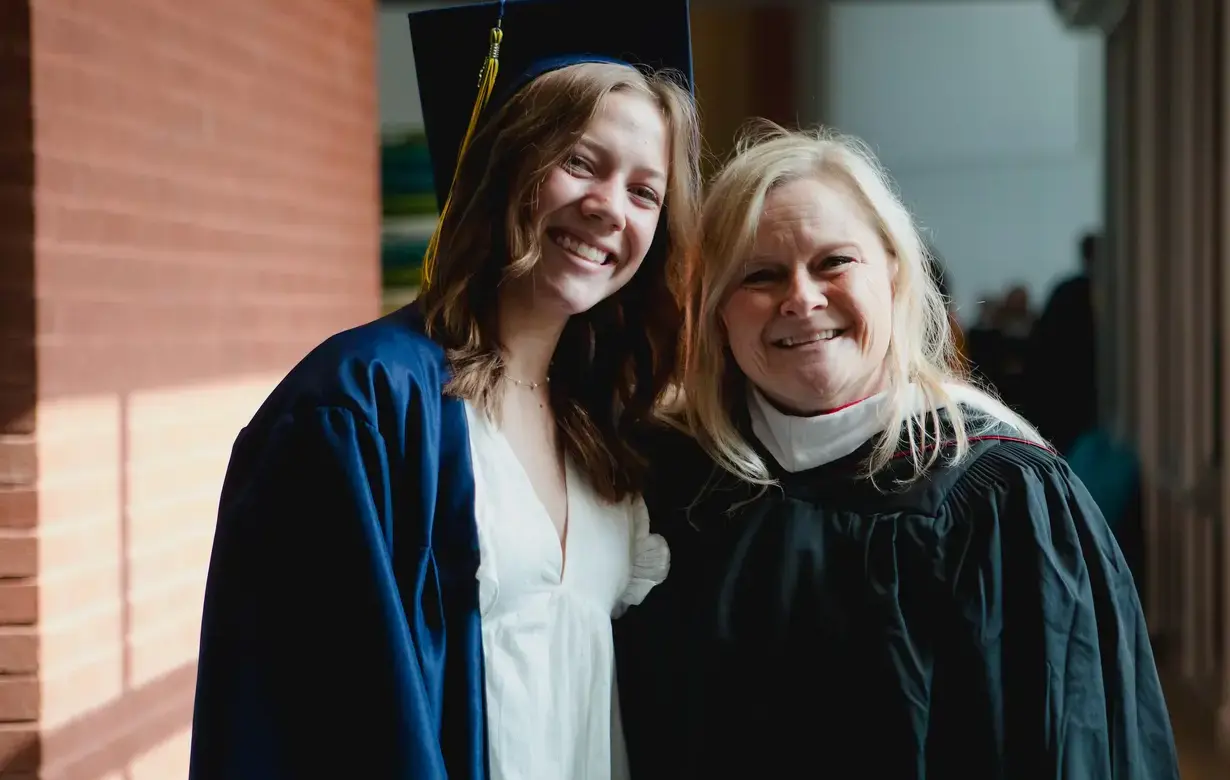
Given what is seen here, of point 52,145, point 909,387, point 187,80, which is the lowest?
point 909,387

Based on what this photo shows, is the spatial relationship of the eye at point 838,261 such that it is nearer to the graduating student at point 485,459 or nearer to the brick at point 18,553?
the graduating student at point 485,459

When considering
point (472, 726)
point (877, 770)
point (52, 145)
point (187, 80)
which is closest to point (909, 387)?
point (877, 770)

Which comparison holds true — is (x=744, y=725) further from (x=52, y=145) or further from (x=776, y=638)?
(x=52, y=145)

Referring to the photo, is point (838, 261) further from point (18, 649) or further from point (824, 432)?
→ point (18, 649)

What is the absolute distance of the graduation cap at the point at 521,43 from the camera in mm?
1580

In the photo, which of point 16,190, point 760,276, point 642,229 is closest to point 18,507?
point 16,190

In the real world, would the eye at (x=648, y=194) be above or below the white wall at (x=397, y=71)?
below

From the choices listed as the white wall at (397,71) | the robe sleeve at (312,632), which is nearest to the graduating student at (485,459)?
the robe sleeve at (312,632)

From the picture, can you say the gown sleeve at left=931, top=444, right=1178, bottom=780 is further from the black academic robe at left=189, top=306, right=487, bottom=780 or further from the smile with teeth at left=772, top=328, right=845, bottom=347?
the black academic robe at left=189, top=306, right=487, bottom=780

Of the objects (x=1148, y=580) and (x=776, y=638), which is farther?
(x=1148, y=580)

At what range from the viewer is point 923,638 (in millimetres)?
1502

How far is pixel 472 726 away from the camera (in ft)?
4.57

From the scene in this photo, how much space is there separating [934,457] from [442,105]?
2.68 ft

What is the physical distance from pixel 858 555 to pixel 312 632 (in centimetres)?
69
